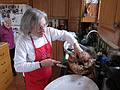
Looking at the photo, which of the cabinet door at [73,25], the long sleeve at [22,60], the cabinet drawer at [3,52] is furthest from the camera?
the cabinet door at [73,25]

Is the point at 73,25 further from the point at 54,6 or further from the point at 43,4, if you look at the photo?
the point at 43,4

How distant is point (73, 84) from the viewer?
3.51ft

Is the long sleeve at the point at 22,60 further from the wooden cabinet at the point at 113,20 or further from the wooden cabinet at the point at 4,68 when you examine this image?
the wooden cabinet at the point at 4,68

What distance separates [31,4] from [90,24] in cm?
126

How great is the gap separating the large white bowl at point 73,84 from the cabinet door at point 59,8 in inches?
92.8

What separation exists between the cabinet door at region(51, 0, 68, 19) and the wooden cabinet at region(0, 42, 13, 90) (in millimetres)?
1180

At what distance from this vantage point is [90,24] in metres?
3.17

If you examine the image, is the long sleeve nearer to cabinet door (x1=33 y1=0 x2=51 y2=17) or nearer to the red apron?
the red apron

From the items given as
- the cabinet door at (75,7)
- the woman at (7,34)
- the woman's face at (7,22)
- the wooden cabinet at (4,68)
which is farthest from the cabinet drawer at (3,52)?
the cabinet door at (75,7)

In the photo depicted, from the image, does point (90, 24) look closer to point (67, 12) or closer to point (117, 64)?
point (67, 12)

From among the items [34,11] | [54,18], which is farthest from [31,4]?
[34,11]

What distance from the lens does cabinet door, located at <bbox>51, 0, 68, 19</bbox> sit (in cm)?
328

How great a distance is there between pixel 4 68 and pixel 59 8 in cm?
155

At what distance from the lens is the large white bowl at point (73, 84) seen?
1034 mm
